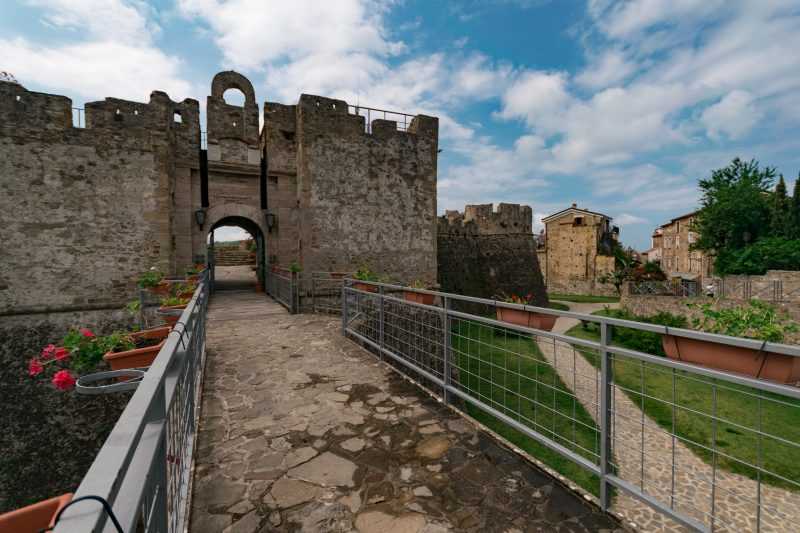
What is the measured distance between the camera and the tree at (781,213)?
23250 mm

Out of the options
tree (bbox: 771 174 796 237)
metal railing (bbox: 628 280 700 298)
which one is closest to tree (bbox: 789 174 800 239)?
tree (bbox: 771 174 796 237)

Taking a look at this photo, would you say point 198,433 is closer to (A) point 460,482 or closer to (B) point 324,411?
(B) point 324,411

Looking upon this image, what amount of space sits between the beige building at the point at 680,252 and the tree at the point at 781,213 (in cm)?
1020

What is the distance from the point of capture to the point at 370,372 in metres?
4.98

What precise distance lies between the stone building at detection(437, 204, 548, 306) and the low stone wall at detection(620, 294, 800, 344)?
4743 mm

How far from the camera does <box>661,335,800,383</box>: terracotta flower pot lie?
2.15m

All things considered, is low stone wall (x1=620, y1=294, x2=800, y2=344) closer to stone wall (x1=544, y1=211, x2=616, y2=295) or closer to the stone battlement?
the stone battlement

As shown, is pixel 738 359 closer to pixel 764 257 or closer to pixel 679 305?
pixel 679 305

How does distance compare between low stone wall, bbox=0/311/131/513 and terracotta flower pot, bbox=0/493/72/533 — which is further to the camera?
low stone wall, bbox=0/311/131/513

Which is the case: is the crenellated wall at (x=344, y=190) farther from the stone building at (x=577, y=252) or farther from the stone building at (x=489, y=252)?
the stone building at (x=577, y=252)

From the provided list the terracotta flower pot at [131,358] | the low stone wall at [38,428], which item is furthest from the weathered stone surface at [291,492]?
the low stone wall at [38,428]

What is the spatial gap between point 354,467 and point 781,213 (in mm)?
33286

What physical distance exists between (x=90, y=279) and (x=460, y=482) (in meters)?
11.9

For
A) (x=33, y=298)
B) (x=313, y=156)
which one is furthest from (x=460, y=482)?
(x=33, y=298)
